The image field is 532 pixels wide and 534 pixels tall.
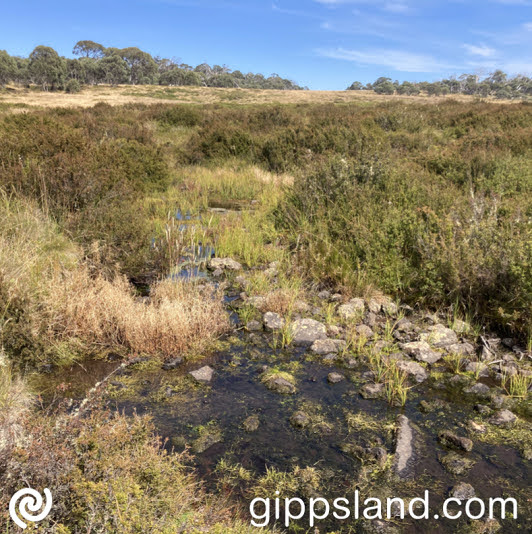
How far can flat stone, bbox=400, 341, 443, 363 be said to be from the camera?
5027 millimetres

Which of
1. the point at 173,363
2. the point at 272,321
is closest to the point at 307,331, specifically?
the point at 272,321

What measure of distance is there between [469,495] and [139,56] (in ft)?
409

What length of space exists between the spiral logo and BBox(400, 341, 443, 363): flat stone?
406cm

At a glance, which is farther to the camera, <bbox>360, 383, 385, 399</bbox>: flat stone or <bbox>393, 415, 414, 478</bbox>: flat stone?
<bbox>360, 383, 385, 399</bbox>: flat stone

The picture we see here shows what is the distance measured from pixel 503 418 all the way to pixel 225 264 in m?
4.96

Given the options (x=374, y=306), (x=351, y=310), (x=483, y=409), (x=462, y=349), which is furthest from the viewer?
(x=374, y=306)

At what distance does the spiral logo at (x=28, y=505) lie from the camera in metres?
1.94

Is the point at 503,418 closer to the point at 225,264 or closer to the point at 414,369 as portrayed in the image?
the point at 414,369

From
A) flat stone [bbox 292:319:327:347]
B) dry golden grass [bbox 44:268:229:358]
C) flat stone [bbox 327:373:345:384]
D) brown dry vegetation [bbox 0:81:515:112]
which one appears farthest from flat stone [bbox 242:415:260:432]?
brown dry vegetation [bbox 0:81:515:112]

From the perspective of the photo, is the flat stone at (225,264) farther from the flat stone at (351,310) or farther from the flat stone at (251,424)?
the flat stone at (251,424)

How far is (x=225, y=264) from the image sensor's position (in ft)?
25.5

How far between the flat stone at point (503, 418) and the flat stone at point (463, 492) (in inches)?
38.2

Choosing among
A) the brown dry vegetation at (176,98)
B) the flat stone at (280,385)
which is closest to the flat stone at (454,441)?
the flat stone at (280,385)

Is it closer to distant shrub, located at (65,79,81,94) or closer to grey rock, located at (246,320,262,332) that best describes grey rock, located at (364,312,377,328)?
grey rock, located at (246,320,262,332)
